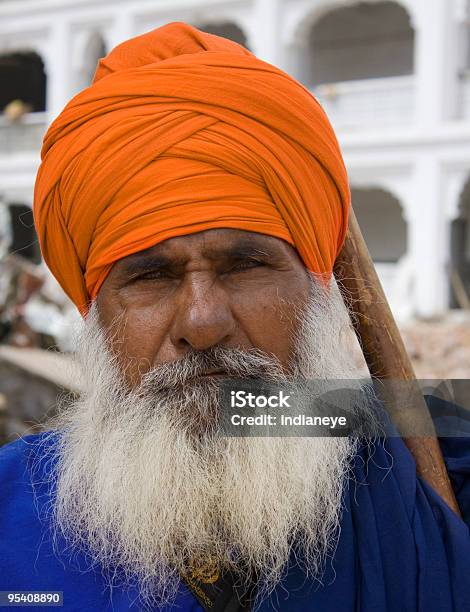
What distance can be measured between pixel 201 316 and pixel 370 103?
10730 millimetres

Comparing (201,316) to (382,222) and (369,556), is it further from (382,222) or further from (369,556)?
(382,222)

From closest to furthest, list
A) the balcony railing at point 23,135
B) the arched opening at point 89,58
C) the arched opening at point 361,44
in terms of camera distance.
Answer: the arched opening at point 361,44
the arched opening at point 89,58
the balcony railing at point 23,135

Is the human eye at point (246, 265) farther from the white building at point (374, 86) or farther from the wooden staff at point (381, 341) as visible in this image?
the white building at point (374, 86)

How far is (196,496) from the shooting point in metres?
1.38

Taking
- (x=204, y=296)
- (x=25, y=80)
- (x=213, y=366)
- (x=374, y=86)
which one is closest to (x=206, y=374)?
(x=213, y=366)

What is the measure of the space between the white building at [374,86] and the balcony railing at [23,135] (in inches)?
0.9

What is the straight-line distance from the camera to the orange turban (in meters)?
1.41

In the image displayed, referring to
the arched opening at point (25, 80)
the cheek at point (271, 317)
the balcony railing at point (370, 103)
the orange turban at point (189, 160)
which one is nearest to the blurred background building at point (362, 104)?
the balcony railing at point (370, 103)

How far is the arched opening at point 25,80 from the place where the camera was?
54.5 feet

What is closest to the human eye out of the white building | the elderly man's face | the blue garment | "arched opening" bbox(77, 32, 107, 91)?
the elderly man's face

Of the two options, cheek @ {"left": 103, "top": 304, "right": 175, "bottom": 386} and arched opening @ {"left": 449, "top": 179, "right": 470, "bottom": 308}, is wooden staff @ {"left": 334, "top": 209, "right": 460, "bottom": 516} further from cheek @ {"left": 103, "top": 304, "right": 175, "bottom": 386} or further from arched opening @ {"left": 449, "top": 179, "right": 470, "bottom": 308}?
arched opening @ {"left": 449, "top": 179, "right": 470, "bottom": 308}

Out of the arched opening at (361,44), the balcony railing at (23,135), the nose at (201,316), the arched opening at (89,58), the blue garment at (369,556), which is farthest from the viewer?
the balcony railing at (23,135)

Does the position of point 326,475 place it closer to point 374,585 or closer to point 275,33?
point 374,585

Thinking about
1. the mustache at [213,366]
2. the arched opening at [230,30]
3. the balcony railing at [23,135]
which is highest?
the arched opening at [230,30]
